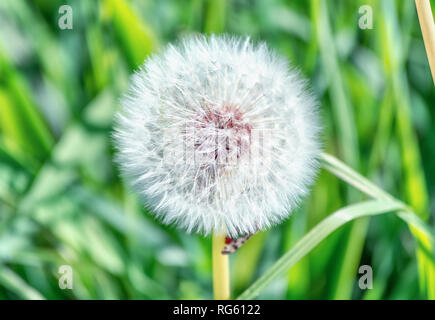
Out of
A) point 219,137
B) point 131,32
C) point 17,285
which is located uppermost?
point 131,32

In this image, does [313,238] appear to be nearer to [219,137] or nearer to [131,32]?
[219,137]

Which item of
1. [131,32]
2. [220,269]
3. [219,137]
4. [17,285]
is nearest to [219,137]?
[219,137]

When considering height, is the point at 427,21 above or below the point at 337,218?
above

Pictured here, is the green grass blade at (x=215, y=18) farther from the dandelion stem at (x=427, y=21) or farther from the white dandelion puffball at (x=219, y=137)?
the dandelion stem at (x=427, y=21)

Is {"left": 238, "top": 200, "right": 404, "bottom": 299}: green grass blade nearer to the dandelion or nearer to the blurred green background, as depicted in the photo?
the dandelion

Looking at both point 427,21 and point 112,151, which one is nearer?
point 427,21

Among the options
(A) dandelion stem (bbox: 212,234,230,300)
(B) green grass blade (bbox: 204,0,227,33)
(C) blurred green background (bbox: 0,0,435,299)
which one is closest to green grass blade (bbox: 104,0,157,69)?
(C) blurred green background (bbox: 0,0,435,299)
